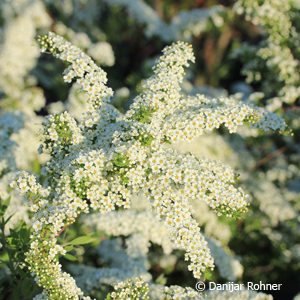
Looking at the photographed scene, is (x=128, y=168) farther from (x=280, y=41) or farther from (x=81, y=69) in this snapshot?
(x=280, y=41)

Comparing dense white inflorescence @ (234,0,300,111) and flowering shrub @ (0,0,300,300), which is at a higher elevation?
dense white inflorescence @ (234,0,300,111)

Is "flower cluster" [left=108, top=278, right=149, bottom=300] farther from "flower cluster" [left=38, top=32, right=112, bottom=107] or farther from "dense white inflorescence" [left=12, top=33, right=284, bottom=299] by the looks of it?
"flower cluster" [left=38, top=32, right=112, bottom=107]

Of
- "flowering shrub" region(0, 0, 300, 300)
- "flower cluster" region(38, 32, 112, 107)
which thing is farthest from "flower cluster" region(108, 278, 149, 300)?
"flower cluster" region(38, 32, 112, 107)

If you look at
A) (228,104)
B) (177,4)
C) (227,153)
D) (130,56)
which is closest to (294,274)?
(227,153)

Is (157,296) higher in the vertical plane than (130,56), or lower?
lower

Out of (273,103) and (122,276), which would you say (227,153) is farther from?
(122,276)

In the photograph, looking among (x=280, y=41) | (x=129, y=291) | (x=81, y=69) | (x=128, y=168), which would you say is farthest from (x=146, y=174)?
(x=280, y=41)

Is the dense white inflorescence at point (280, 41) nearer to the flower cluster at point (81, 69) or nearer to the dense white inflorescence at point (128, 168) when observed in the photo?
the dense white inflorescence at point (128, 168)

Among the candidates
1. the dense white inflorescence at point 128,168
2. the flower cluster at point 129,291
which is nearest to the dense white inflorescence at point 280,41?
the dense white inflorescence at point 128,168
